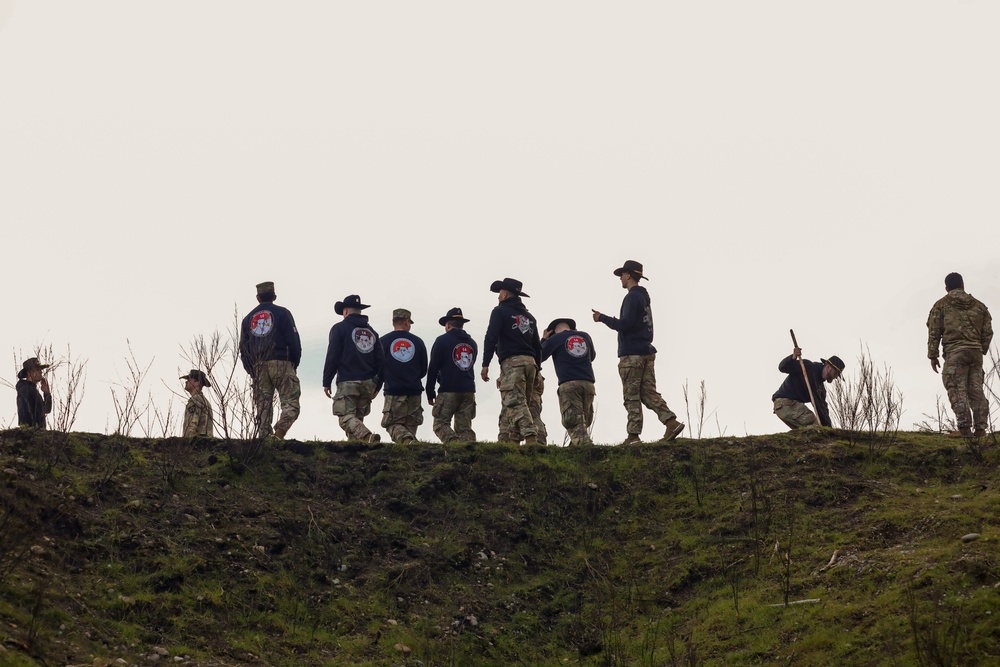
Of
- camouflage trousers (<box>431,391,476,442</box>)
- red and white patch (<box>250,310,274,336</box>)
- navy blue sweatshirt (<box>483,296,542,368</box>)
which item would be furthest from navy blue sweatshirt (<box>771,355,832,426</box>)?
red and white patch (<box>250,310,274,336</box>)

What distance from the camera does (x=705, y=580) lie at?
12227 millimetres

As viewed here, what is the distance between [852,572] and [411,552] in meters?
4.88

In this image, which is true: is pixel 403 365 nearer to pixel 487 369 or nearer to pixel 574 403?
pixel 487 369

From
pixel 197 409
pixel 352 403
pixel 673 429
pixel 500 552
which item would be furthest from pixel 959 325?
pixel 197 409

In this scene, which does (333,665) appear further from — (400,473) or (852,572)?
(852,572)

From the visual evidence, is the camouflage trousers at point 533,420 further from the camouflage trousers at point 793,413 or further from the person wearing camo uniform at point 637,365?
the camouflage trousers at point 793,413

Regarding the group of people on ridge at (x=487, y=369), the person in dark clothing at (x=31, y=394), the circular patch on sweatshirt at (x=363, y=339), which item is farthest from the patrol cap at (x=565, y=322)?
the person in dark clothing at (x=31, y=394)

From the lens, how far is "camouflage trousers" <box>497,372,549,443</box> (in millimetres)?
16219

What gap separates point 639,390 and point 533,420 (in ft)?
5.36

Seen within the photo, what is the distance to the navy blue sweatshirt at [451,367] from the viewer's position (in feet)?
54.3

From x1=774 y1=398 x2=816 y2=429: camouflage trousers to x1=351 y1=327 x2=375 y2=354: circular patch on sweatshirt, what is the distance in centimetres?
649

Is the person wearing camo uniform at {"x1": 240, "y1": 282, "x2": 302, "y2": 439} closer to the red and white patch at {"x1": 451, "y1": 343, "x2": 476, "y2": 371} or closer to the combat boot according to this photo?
the red and white patch at {"x1": 451, "y1": 343, "x2": 476, "y2": 371}

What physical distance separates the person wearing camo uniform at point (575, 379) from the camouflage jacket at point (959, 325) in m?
4.87

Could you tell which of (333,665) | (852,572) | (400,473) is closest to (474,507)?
(400,473)
